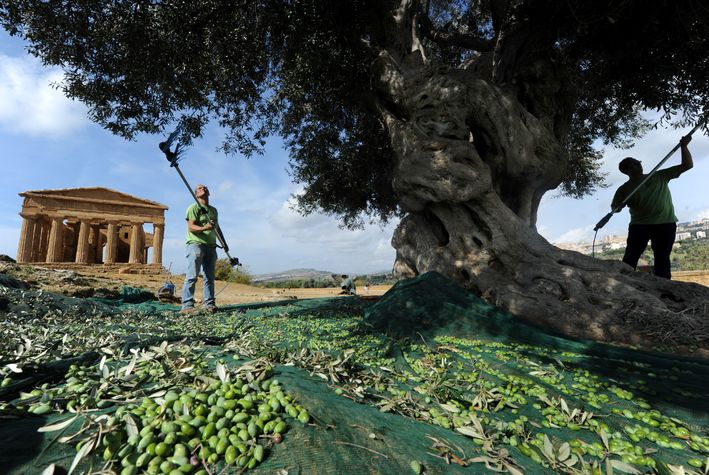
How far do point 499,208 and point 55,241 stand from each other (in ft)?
106

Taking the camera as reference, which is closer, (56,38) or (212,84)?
(56,38)

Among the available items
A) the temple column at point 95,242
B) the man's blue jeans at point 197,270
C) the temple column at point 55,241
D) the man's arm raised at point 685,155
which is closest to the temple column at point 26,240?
the temple column at point 55,241

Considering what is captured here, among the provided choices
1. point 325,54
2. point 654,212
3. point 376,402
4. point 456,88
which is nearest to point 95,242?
point 325,54

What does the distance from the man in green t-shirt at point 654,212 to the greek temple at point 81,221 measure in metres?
28.0

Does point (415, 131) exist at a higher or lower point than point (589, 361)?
higher

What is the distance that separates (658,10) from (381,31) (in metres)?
4.90

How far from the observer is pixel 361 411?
195 cm

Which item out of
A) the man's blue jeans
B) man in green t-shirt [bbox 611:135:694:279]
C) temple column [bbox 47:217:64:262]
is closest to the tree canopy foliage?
man in green t-shirt [bbox 611:135:694:279]

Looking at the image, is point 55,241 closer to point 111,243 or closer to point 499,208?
point 111,243

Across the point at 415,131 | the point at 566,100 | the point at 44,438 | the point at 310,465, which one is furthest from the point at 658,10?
the point at 44,438

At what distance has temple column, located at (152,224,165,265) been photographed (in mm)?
28047

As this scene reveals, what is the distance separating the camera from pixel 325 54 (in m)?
6.96

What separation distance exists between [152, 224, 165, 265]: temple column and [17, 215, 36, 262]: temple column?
8404 millimetres

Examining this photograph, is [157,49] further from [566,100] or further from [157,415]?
[566,100]
